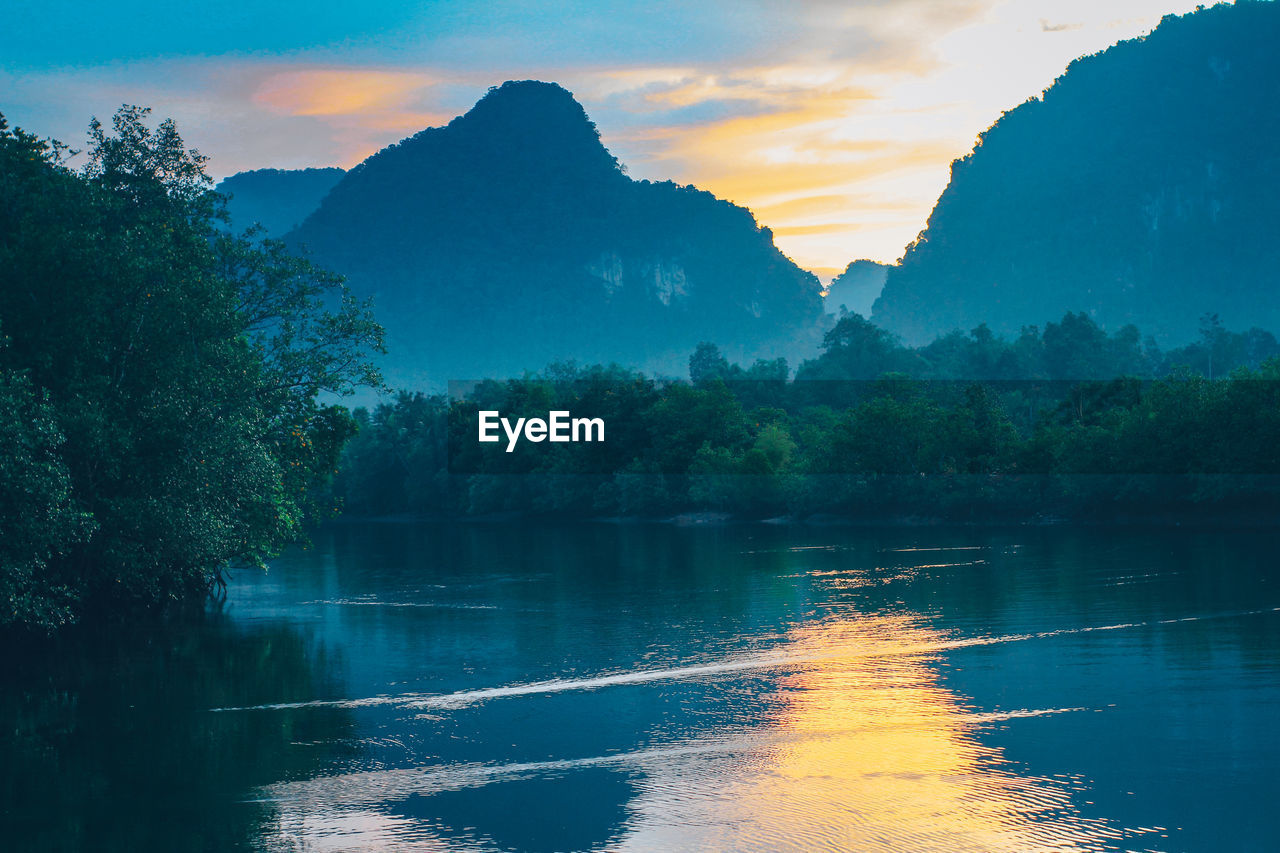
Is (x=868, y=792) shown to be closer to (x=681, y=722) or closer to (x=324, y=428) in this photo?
(x=681, y=722)

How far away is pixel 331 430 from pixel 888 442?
52.7 metres

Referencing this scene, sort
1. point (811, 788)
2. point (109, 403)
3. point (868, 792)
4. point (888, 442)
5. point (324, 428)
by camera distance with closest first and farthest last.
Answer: point (868, 792) → point (811, 788) → point (109, 403) → point (324, 428) → point (888, 442)

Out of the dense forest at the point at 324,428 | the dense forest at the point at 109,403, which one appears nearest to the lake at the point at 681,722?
the dense forest at the point at 109,403

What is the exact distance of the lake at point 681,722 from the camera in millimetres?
15070

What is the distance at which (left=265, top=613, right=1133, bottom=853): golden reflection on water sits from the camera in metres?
14.3

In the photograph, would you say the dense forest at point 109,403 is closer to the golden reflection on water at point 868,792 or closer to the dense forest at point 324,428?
the dense forest at point 324,428

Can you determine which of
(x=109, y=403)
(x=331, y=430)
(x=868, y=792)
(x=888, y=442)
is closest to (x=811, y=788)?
(x=868, y=792)

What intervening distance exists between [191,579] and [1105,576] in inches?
1252

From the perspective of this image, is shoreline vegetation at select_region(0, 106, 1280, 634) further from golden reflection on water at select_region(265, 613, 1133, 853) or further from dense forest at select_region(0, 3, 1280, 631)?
golden reflection on water at select_region(265, 613, 1133, 853)

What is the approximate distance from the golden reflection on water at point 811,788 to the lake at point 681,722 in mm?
62

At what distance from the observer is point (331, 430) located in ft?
141

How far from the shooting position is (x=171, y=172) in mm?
40594

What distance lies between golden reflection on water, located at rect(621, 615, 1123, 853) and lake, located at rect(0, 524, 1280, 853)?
0.19 ft

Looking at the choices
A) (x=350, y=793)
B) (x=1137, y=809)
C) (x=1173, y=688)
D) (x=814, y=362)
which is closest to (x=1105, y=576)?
(x=1173, y=688)
